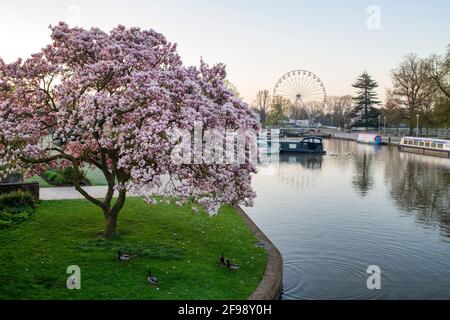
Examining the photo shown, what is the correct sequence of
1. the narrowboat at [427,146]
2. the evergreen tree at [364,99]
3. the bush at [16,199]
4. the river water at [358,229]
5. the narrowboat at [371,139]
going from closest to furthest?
1. the river water at [358,229]
2. the bush at [16,199]
3. the narrowboat at [427,146]
4. the narrowboat at [371,139]
5. the evergreen tree at [364,99]

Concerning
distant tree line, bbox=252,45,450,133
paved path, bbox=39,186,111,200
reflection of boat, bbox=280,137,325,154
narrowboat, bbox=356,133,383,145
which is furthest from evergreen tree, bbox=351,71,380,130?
paved path, bbox=39,186,111,200

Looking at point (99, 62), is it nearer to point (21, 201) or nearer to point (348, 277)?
point (21, 201)

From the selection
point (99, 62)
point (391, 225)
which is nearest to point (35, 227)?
point (99, 62)

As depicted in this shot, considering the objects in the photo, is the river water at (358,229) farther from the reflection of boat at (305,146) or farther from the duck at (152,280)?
the reflection of boat at (305,146)

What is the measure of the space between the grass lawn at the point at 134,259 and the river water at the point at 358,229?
2460 mm

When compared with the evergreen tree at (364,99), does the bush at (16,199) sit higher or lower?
lower

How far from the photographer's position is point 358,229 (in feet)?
81.8

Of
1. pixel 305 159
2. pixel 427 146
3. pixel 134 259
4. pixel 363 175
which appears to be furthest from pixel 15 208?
pixel 427 146

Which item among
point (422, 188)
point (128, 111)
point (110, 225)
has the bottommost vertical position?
point (422, 188)

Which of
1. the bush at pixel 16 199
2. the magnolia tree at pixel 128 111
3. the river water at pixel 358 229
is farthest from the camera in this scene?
the bush at pixel 16 199

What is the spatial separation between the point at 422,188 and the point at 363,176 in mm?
8587

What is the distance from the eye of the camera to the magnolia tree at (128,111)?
48.2ft

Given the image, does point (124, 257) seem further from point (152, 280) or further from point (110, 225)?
point (110, 225)

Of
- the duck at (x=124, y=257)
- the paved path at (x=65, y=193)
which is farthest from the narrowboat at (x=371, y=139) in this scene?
the duck at (x=124, y=257)
